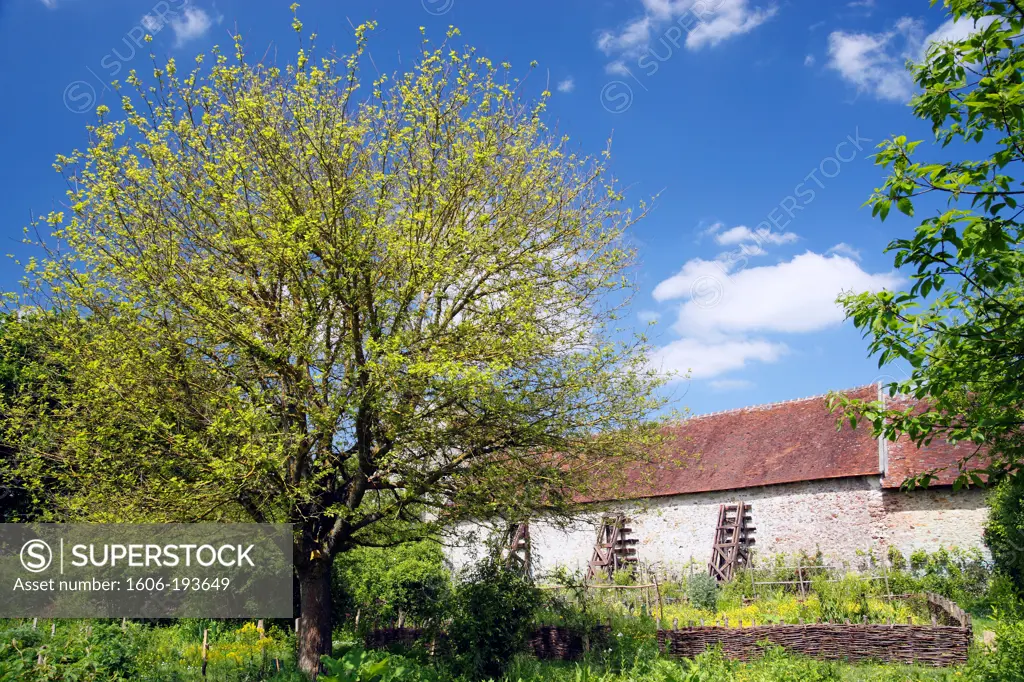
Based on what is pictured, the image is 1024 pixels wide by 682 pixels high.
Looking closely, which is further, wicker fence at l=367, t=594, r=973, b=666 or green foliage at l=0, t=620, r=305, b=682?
wicker fence at l=367, t=594, r=973, b=666

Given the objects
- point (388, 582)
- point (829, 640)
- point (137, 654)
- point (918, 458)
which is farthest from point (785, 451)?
point (137, 654)

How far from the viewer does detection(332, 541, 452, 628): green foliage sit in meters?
20.4

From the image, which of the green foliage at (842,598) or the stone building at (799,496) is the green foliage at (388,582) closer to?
the stone building at (799,496)

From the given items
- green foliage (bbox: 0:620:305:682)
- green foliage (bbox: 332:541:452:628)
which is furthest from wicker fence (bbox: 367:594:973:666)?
green foliage (bbox: 0:620:305:682)

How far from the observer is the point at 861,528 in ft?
73.7

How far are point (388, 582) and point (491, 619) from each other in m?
8.96

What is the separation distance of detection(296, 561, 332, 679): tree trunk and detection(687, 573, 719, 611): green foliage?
12230 mm

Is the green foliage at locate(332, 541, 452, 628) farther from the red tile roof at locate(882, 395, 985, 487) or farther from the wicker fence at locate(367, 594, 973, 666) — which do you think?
A: the red tile roof at locate(882, 395, 985, 487)

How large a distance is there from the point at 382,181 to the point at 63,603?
1735 cm

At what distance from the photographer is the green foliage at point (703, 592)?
69.3 feet

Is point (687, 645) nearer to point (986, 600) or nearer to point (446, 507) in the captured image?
point (446, 507)

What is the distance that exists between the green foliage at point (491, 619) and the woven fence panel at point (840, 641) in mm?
3364

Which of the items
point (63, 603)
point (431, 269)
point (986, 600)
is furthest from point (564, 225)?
point (63, 603)

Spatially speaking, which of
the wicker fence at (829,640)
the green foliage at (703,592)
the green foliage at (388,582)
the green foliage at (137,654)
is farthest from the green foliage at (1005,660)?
the green foliage at (388,582)
